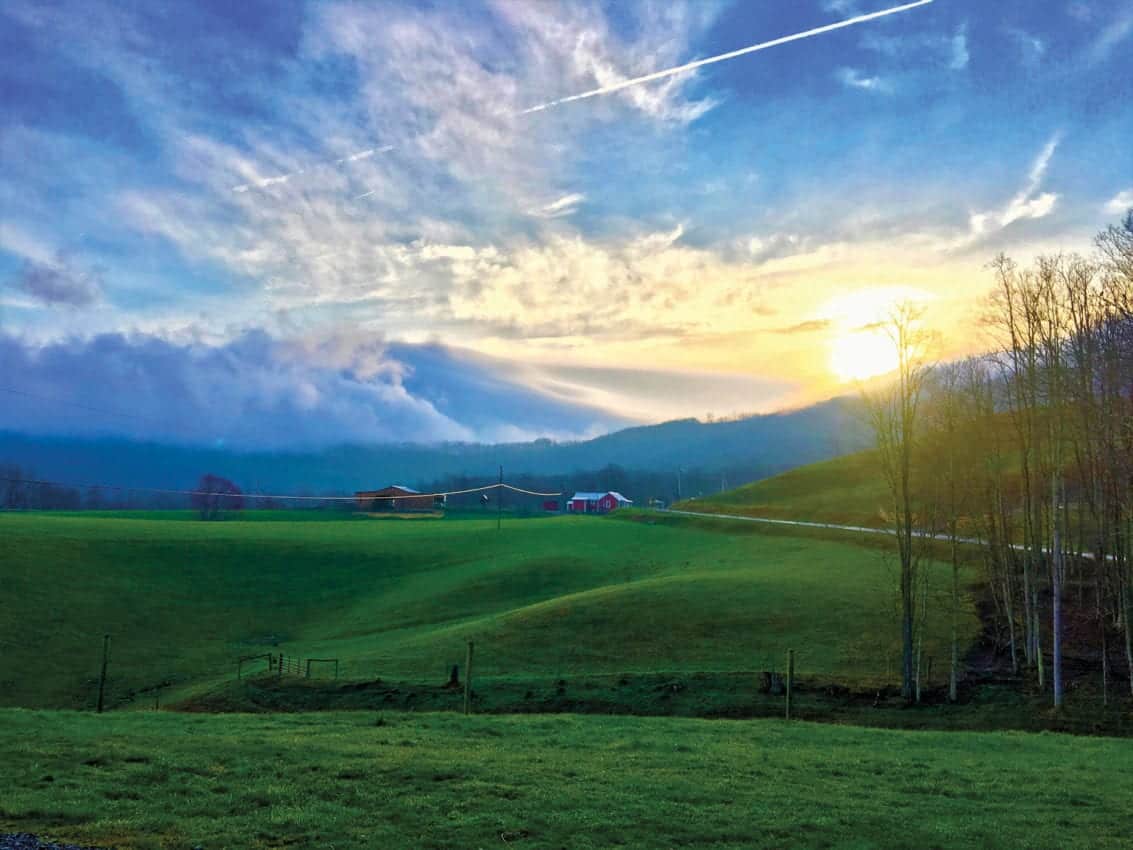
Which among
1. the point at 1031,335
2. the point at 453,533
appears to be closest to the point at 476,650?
the point at 1031,335

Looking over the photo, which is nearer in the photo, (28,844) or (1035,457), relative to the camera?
(28,844)

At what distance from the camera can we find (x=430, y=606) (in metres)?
60.3

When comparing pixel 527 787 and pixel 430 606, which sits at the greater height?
pixel 527 787

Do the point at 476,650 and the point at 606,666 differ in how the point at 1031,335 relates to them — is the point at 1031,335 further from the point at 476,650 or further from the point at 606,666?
the point at 476,650

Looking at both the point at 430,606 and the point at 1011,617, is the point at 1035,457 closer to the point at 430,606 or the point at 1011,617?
the point at 1011,617

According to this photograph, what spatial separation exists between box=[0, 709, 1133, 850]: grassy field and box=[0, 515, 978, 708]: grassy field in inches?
626

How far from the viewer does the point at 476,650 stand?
42.9 m

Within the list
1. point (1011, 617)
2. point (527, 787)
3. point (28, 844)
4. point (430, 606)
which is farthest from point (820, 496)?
point (28, 844)

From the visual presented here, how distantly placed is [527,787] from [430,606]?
46852mm

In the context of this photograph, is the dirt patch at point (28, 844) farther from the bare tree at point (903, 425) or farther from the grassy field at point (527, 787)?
the bare tree at point (903, 425)

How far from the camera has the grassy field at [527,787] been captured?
40.4ft

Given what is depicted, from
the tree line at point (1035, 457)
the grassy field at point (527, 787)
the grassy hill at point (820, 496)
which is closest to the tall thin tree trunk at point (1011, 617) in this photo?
the tree line at point (1035, 457)

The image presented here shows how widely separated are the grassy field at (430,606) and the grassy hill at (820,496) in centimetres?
1292

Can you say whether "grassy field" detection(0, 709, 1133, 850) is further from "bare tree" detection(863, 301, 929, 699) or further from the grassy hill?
the grassy hill
